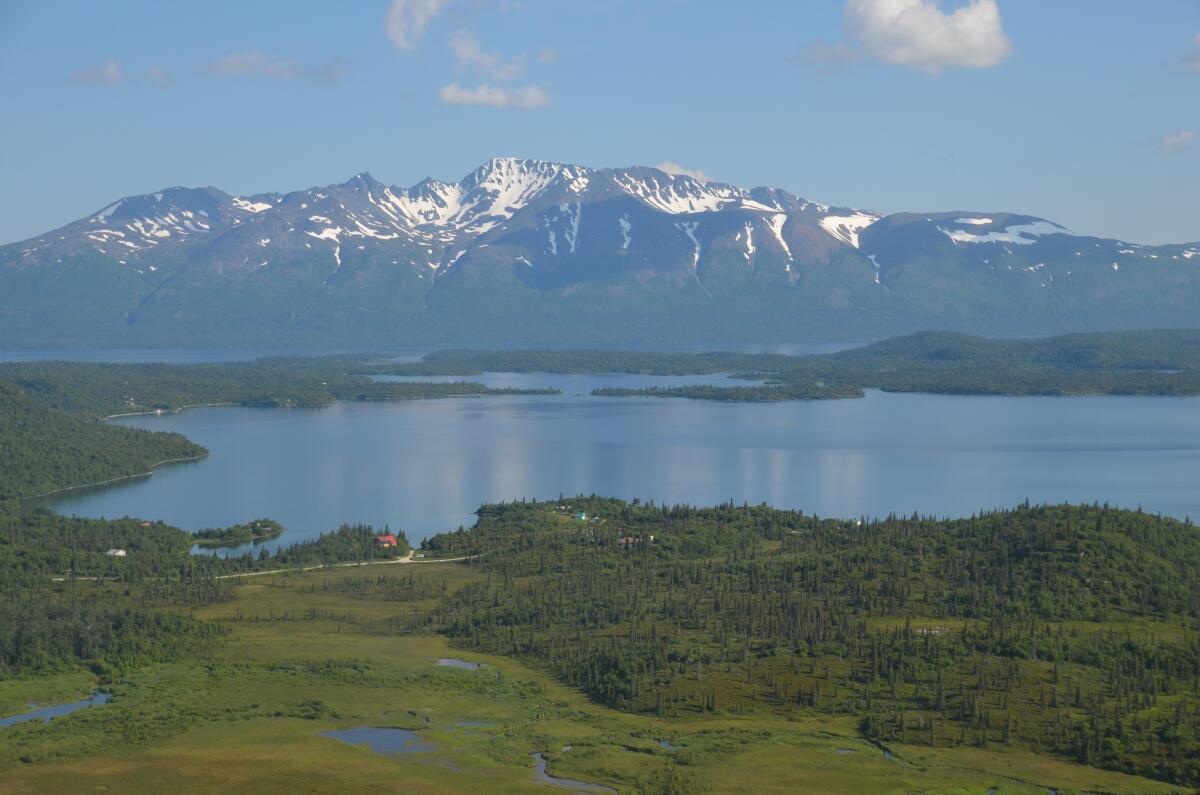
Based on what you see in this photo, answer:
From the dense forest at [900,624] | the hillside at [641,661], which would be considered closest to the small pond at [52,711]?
the hillside at [641,661]

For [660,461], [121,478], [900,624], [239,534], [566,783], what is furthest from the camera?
[660,461]

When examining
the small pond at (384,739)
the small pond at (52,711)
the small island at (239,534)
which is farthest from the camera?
the small island at (239,534)

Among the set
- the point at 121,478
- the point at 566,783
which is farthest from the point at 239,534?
the point at 566,783

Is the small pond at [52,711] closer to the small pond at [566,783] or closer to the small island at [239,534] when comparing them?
the small pond at [566,783]

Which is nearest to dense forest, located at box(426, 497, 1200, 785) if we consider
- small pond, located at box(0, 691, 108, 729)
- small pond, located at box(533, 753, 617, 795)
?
small pond, located at box(533, 753, 617, 795)

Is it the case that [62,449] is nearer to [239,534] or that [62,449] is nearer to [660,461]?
[239,534]

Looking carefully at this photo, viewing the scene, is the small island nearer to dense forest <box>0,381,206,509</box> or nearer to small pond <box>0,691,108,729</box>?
dense forest <box>0,381,206,509</box>
